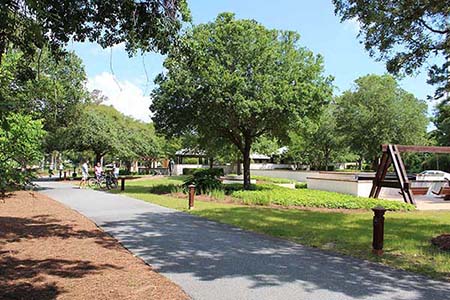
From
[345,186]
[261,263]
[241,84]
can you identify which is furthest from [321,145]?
[261,263]

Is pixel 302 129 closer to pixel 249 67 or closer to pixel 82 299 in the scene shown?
pixel 249 67

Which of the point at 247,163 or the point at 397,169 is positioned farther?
the point at 247,163

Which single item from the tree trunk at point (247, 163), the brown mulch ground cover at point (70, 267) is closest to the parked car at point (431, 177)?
the tree trunk at point (247, 163)

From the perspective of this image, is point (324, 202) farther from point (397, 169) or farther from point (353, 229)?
point (353, 229)

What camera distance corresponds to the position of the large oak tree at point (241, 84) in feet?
60.3

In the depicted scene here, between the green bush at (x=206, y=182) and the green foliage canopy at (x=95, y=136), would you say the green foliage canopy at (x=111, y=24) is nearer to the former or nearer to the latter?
the green bush at (x=206, y=182)

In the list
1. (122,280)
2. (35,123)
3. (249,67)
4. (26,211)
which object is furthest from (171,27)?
(249,67)

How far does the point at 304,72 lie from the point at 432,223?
1071cm

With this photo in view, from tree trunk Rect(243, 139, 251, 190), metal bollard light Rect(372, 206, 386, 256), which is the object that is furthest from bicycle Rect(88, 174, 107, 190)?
metal bollard light Rect(372, 206, 386, 256)

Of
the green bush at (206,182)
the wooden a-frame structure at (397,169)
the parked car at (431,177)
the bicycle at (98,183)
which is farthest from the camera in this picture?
the parked car at (431,177)

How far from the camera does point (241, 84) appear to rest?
18328 millimetres

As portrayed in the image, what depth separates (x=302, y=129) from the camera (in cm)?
2120

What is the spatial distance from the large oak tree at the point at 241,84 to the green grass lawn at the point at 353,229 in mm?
5457

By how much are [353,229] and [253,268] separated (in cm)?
499
